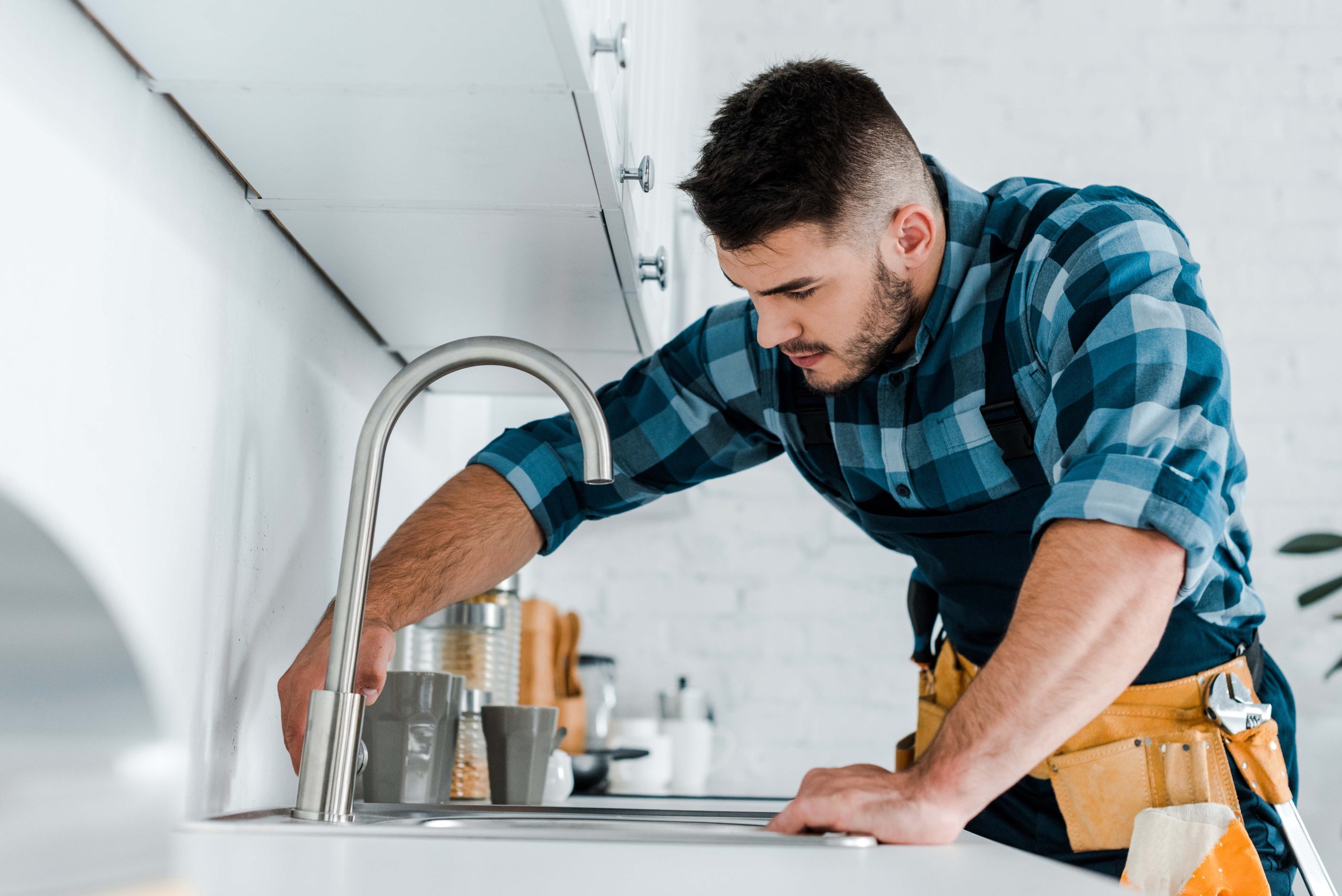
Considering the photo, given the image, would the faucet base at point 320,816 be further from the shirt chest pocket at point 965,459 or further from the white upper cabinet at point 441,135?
the shirt chest pocket at point 965,459

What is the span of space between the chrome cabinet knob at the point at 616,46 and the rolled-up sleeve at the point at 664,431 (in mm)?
407

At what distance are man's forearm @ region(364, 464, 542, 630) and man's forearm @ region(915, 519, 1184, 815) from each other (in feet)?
1.75

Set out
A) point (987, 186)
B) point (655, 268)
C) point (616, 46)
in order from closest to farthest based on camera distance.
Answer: point (616, 46), point (655, 268), point (987, 186)

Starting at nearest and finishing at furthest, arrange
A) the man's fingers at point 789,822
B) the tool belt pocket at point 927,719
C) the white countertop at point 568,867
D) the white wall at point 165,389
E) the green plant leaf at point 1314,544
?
1. the white countertop at point 568,867
2. the white wall at point 165,389
3. the man's fingers at point 789,822
4. the tool belt pocket at point 927,719
5. the green plant leaf at point 1314,544

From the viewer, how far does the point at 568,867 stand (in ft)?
2.01

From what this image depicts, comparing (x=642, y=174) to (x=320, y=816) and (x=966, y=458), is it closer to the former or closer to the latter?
(x=966, y=458)

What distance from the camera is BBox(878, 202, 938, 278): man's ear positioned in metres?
1.12

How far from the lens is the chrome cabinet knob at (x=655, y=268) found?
4.14 feet

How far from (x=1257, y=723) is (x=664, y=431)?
2.23 feet

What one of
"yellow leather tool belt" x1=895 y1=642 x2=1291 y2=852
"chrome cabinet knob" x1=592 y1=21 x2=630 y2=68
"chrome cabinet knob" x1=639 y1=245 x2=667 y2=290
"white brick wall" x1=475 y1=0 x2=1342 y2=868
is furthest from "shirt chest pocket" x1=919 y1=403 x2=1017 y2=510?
"white brick wall" x1=475 y1=0 x2=1342 y2=868

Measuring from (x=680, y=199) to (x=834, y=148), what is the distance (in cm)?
87

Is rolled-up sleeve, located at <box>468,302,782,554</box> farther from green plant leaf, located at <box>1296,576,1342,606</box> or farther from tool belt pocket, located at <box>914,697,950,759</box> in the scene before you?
green plant leaf, located at <box>1296,576,1342,606</box>

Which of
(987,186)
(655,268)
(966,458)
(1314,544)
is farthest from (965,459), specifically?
(987,186)

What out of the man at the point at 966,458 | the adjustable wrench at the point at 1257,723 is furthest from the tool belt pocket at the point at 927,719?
the adjustable wrench at the point at 1257,723
